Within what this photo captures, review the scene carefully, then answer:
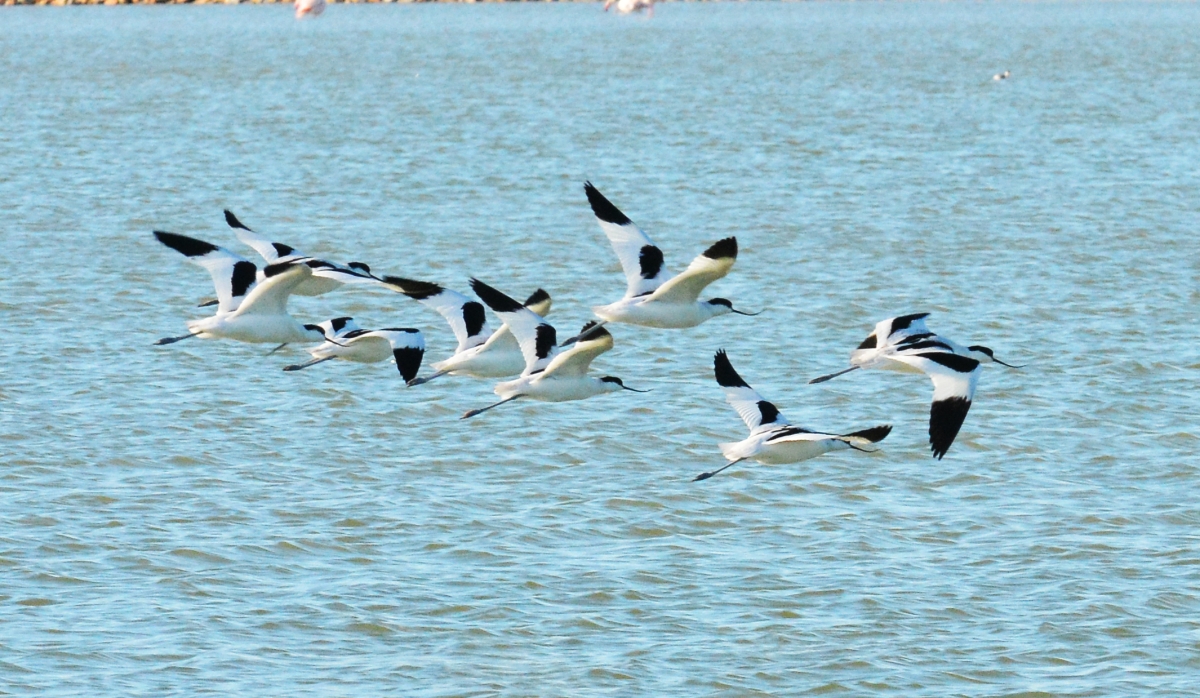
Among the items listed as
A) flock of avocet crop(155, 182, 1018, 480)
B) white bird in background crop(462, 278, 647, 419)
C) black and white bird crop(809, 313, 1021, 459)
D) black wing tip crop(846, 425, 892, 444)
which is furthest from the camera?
white bird in background crop(462, 278, 647, 419)

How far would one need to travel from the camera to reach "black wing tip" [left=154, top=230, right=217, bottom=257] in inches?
578

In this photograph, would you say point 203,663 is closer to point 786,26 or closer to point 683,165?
point 683,165

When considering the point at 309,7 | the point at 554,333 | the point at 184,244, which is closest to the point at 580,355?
the point at 554,333

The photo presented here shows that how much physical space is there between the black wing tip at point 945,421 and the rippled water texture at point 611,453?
6.50 feet

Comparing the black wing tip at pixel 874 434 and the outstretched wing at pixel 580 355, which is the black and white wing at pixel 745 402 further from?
the black wing tip at pixel 874 434

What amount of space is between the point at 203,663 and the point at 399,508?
143 inches

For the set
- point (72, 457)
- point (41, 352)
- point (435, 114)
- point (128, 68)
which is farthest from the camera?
point (128, 68)

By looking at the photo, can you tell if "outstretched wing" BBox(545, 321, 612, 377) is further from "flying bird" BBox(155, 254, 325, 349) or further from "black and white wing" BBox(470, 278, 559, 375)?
"flying bird" BBox(155, 254, 325, 349)

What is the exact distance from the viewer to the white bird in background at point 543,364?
14.3 m

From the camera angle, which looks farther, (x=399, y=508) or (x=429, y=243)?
(x=429, y=243)

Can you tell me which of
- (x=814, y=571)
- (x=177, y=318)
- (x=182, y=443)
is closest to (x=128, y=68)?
(x=177, y=318)

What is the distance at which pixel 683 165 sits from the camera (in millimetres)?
43938

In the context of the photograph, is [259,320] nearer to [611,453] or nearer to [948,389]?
[611,453]

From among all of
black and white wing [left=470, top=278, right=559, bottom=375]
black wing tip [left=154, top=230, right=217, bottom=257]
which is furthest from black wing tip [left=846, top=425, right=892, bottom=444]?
black wing tip [left=154, top=230, right=217, bottom=257]
